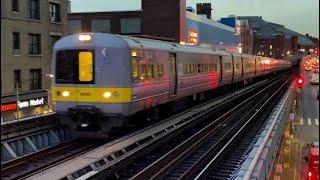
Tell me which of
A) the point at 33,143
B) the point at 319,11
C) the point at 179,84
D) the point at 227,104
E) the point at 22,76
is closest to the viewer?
the point at 319,11

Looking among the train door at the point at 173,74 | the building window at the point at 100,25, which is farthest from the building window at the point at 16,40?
the building window at the point at 100,25

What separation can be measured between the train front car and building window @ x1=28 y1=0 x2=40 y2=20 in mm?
20645

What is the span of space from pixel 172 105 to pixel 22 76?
14.7m

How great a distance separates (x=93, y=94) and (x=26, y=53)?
Answer: 19861 millimetres

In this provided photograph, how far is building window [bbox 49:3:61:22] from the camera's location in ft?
119

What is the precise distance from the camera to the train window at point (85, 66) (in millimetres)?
13703

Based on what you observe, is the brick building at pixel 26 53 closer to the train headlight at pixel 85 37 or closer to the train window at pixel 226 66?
the train window at pixel 226 66

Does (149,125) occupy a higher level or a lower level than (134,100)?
lower

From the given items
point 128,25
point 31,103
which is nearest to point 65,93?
point 31,103

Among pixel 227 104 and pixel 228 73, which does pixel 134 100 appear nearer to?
pixel 227 104

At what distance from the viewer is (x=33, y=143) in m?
13.2

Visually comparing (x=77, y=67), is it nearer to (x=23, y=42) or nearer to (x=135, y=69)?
(x=135, y=69)

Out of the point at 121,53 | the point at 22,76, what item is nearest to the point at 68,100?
the point at 121,53

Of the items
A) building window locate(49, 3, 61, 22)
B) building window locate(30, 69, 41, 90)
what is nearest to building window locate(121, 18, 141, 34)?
building window locate(49, 3, 61, 22)
